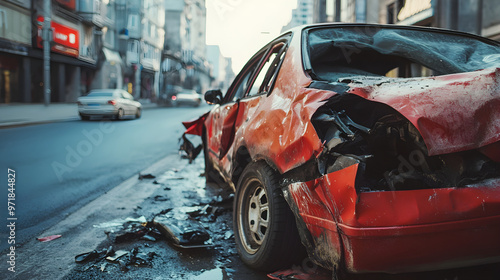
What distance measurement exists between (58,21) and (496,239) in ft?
110

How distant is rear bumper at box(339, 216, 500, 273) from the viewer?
1.83 m

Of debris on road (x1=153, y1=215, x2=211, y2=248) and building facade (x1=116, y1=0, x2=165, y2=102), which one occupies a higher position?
building facade (x1=116, y1=0, x2=165, y2=102)

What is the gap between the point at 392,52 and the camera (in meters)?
3.14

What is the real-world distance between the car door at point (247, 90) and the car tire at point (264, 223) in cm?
67

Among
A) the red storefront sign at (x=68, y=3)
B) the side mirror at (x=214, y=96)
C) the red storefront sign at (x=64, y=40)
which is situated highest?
the red storefront sign at (x=68, y=3)

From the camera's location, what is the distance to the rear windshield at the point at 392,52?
297 cm

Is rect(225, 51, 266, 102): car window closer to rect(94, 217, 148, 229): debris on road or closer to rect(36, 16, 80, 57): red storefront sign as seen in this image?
rect(94, 217, 148, 229): debris on road

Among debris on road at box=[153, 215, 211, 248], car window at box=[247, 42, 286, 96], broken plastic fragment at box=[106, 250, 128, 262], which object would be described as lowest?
broken plastic fragment at box=[106, 250, 128, 262]

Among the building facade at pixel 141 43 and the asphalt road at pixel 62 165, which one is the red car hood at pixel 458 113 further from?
the building facade at pixel 141 43

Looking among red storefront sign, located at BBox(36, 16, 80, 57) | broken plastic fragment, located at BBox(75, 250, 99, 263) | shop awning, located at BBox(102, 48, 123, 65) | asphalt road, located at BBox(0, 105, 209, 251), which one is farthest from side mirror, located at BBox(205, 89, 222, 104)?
shop awning, located at BBox(102, 48, 123, 65)

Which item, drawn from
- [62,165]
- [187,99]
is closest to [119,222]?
[62,165]

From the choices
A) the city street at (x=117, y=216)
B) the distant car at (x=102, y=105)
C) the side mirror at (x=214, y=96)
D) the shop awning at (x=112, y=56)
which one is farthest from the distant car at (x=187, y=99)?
the side mirror at (x=214, y=96)

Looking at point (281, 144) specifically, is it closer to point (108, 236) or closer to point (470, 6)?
point (108, 236)

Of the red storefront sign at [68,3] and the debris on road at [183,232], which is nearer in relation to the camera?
the debris on road at [183,232]
